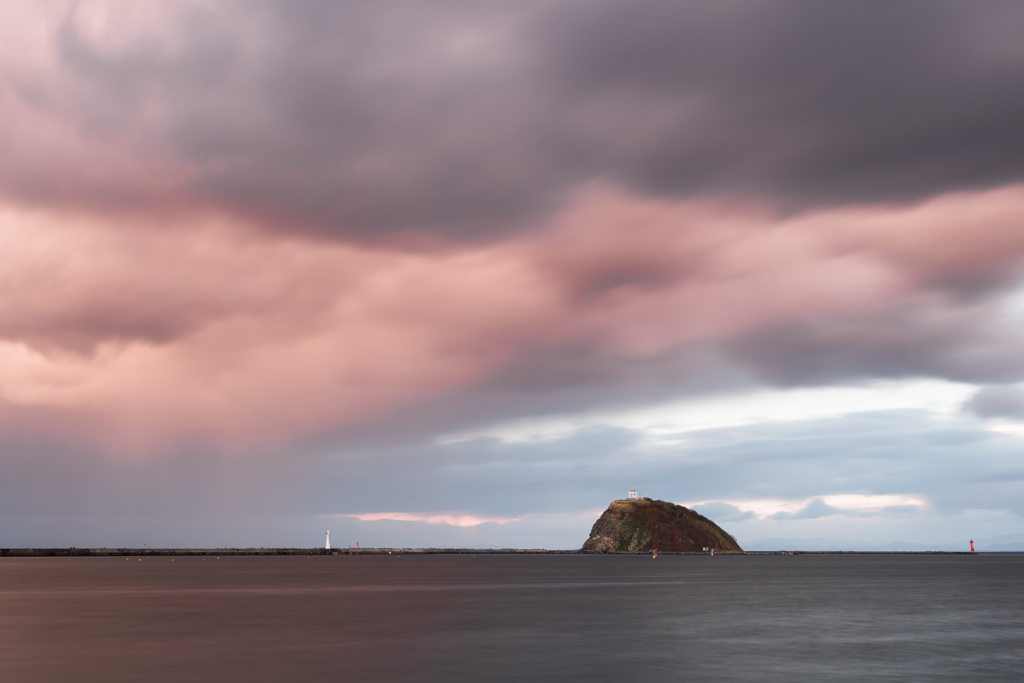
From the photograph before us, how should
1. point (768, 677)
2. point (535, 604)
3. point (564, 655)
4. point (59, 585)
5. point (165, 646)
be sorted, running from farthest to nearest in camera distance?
point (59, 585)
point (535, 604)
point (165, 646)
point (564, 655)
point (768, 677)

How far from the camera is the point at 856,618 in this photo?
66.6 meters

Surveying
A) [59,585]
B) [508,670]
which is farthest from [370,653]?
[59,585]

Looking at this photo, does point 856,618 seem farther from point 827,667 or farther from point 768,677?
point 768,677

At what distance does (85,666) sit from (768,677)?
102 feet

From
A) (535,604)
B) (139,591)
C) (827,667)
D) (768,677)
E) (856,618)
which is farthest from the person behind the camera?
(139,591)

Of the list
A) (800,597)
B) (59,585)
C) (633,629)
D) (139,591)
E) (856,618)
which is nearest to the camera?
(633,629)

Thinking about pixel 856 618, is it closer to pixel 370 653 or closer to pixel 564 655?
pixel 564 655

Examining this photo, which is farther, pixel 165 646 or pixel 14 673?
pixel 165 646

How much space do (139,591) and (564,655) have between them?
7792 centimetres

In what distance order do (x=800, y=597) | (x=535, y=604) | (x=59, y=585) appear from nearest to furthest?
(x=535, y=604) < (x=800, y=597) < (x=59, y=585)

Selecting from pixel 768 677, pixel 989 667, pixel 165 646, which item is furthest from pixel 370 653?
pixel 989 667

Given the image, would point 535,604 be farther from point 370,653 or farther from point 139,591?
point 139,591

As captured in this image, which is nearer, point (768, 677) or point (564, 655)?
point (768, 677)

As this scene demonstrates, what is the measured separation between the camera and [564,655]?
4356cm
